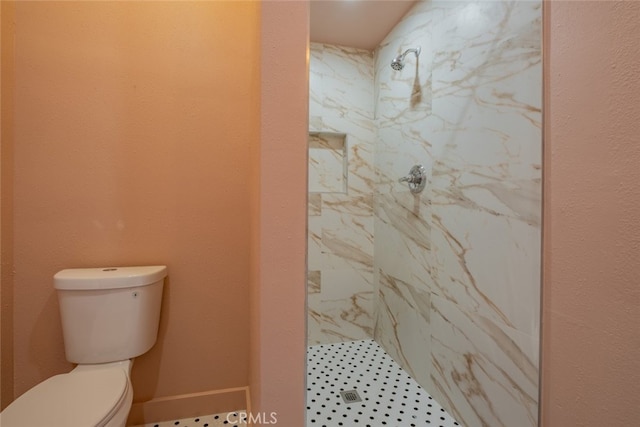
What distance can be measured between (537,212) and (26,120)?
2053mm

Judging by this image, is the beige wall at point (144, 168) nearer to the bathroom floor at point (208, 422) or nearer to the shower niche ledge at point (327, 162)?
the bathroom floor at point (208, 422)

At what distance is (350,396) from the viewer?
157cm

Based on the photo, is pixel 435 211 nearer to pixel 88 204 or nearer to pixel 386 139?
pixel 386 139

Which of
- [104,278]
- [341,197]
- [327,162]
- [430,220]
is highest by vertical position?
[327,162]

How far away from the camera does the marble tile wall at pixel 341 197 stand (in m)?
1.96

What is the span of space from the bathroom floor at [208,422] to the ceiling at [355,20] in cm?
226

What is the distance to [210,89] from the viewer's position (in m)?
1.42

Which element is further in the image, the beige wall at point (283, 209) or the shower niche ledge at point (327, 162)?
the shower niche ledge at point (327, 162)

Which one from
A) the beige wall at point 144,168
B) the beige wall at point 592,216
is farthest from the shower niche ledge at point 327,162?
the beige wall at point 592,216

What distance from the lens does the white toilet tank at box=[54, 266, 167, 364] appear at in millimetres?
1152

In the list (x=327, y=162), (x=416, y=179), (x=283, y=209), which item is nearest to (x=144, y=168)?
(x=283, y=209)

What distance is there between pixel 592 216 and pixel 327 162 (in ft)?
4.83

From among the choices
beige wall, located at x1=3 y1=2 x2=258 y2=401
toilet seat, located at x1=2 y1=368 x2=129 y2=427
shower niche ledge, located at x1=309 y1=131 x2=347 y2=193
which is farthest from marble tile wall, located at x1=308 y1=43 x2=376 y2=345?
toilet seat, located at x1=2 y1=368 x2=129 y2=427

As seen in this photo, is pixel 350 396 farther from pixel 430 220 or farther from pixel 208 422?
pixel 430 220
